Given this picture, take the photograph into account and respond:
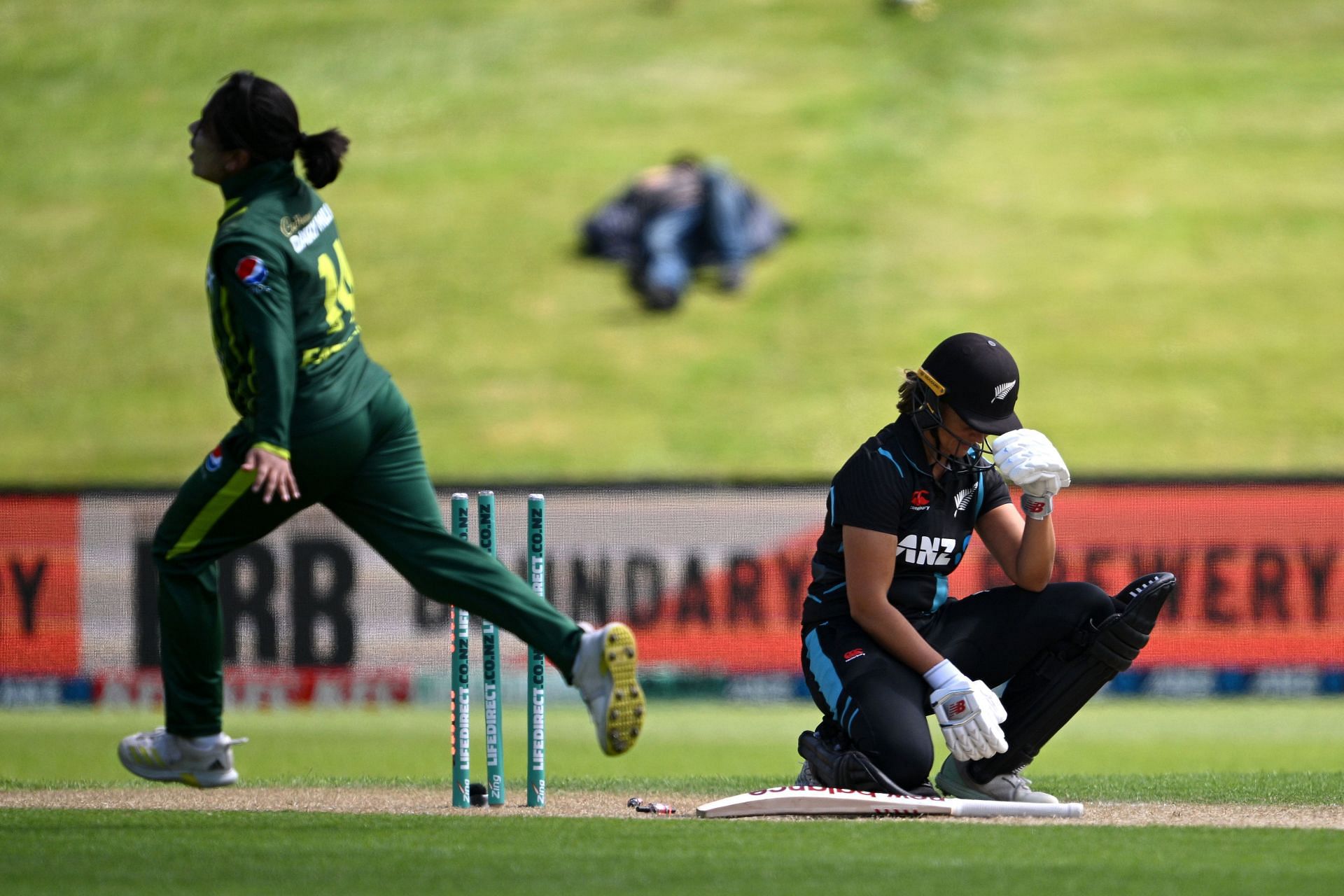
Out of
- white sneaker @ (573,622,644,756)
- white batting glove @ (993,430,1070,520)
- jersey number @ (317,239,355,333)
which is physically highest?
jersey number @ (317,239,355,333)

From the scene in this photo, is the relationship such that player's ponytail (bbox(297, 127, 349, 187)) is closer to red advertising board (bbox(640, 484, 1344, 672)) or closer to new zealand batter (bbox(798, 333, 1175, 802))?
new zealand batter (bbox(798, 333, 1175, 802))

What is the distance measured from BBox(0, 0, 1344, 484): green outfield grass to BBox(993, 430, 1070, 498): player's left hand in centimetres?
1183

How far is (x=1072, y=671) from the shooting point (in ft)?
18.2

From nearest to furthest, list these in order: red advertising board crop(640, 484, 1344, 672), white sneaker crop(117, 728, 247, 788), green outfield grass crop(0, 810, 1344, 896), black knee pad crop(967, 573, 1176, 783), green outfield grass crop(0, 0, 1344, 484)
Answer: green outfield grass crop(0, 810, 1344, 896), white sneaker crop(117, 728, 247, 788), black knee pad crop(967, 573, 1176, 783), red advertising board crop(640, 484, 1344, 672), green outfield grass crop(0, 0, 1344, 484)

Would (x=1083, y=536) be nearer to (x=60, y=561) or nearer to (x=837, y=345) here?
(x=60, y=561)

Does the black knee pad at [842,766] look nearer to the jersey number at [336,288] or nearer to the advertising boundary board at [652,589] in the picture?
the jersey number at [336,288]

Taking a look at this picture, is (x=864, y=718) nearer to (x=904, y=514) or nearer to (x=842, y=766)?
(x=842, y=766)

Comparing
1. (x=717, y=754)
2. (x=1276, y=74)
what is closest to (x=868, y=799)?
(x=717, y=754)

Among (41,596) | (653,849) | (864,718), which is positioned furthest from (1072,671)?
(41,596)

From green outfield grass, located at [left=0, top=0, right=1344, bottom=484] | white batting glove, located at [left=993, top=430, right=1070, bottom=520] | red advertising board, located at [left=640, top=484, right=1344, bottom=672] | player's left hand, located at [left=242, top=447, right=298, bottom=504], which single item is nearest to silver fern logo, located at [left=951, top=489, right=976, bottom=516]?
white batting glove, located at [left=993, top=430, right=1070, bottom=520]

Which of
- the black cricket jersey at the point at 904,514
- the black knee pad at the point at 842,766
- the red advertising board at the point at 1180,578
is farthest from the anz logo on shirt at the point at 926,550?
the red advertising board at the point at 1180,578

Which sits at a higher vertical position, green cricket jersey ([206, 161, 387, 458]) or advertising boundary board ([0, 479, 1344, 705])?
green cricket jersey ([206, 161, 387, 458])

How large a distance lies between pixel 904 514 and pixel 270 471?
1936mm

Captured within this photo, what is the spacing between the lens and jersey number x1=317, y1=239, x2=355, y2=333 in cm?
490
